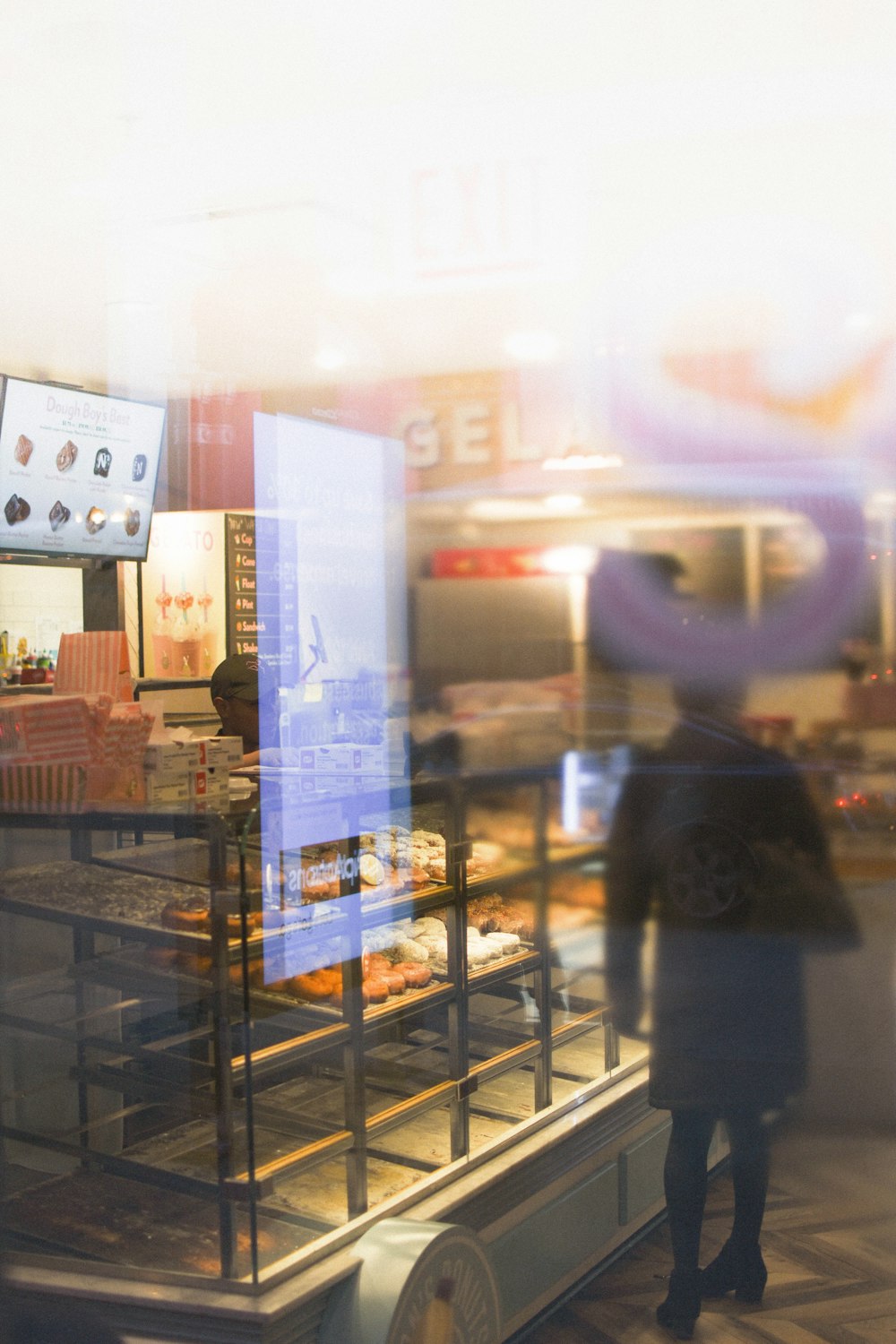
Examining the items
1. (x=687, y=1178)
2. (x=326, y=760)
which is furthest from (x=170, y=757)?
(x=687, y=1178)

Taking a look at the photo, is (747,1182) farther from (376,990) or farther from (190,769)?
(190,769)

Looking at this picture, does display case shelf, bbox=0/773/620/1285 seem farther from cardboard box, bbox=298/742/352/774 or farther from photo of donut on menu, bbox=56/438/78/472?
photo of donut on menu, bbox=56/438/78/472

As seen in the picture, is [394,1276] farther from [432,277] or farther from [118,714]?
[432,277]

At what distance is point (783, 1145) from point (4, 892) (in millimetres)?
1941

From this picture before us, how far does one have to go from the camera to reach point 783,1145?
8.52ft

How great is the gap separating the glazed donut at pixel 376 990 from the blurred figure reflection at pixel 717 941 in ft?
2.37

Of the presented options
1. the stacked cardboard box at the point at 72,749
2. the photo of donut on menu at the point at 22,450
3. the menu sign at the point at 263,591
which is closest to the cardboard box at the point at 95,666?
the stacked cardboard box at the point at 72,749

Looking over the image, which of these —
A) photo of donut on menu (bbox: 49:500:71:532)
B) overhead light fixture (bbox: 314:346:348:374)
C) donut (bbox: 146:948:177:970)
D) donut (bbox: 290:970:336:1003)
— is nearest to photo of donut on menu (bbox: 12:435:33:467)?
photo of donut on menu (bbox: 49:500:71:532)

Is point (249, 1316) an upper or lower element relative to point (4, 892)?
lower

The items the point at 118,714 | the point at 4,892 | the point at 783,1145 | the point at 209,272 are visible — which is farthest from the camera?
the point at 209,272

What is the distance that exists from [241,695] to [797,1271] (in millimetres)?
1848

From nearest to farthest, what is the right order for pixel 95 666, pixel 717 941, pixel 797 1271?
pixel 797 1271 < pixel 95 666 < pixel 717 941

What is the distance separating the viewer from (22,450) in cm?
284

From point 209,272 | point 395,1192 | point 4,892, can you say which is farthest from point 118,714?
point 209,272
